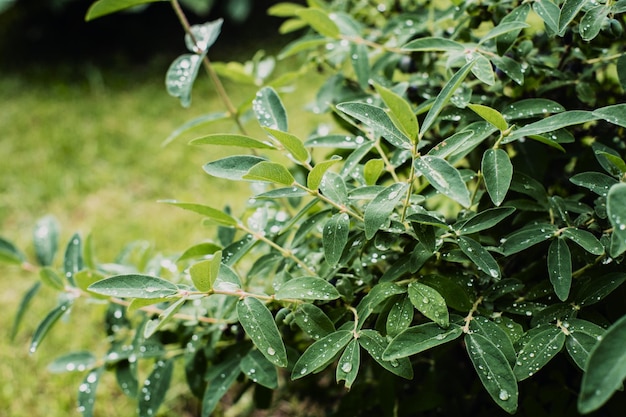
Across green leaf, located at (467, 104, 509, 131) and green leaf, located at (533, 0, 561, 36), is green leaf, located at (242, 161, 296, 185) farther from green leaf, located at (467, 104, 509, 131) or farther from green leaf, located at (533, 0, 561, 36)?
green leaf, located at (533, 0, 561, 36)

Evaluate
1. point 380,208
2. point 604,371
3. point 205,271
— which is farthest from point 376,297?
point 604,371

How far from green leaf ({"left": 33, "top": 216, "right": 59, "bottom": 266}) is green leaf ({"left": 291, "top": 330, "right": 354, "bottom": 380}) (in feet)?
2.53

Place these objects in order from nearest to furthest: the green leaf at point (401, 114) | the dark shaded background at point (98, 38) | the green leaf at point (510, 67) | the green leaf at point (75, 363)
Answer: the green leaf at point (401, 114) < the green leaf at point (510, 67) < the green leaf at point (75, 363) < the dark shaded background at point (98, 38)

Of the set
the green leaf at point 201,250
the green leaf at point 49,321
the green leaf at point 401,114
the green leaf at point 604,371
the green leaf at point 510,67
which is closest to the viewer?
the green leaf at point 604,371

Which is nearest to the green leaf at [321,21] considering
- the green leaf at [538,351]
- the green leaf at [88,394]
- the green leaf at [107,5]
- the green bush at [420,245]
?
the green bush at [420,245]

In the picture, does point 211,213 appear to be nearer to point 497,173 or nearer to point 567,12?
point 497,173

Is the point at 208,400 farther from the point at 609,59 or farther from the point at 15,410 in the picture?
the point at 15,410

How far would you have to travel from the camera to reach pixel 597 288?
834mm

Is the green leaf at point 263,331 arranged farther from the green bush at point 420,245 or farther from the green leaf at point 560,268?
the green leaf at point 560,268

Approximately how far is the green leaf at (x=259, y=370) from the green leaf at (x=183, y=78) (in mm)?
488

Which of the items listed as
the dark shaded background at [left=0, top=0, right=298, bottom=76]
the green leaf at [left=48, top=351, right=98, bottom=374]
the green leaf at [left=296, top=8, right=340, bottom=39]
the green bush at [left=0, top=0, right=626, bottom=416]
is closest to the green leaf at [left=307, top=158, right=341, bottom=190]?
the green bush at [left=0, top=0, right=626, bottom=416]

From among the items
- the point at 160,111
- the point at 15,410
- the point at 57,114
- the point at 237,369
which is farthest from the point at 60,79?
the point at 237,369

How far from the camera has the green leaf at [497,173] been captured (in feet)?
2.62

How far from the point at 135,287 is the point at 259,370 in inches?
12.9
